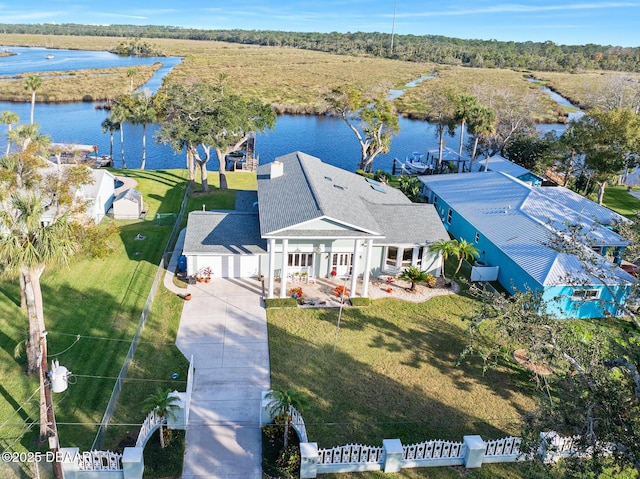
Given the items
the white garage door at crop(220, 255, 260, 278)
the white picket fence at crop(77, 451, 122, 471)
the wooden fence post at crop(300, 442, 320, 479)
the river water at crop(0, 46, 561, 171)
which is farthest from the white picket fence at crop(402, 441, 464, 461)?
the river water at crop(0, 46, 561, 171)

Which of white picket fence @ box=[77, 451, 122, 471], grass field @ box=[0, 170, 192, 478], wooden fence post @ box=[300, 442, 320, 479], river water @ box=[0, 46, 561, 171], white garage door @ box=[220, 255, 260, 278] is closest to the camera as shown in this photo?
white picket fence @ box=[77, 451, 122, 471]

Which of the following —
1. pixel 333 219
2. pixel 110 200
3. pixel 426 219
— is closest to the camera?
pixel 333 219

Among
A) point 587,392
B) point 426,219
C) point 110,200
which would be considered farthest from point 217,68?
point 587,392

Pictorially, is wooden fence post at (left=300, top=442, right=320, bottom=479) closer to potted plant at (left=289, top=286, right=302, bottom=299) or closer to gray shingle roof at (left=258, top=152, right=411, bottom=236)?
potted plant at (left=289, top=286, right=302, bottom=299)

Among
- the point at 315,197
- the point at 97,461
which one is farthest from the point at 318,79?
the point at 97,461

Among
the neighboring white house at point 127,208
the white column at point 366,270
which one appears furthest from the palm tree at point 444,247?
the neighboring white house at point 127,208

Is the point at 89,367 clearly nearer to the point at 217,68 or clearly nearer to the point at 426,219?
the point at 426,219
